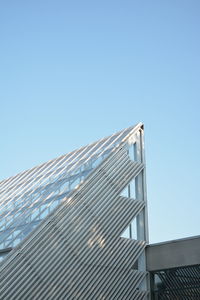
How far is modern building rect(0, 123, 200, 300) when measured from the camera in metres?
15.4

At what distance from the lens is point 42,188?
19.4m

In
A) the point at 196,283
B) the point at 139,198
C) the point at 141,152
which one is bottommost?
the point at 196,283

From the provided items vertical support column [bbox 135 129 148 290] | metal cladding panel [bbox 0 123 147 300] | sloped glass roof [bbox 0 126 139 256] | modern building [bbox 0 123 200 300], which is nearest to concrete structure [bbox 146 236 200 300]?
modern building [bbox 0 123 200 300]

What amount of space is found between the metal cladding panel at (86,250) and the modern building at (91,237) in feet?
0.10

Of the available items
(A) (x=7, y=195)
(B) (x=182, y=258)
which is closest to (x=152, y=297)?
(B) (x=182, y=258)

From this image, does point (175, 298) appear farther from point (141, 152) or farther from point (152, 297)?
point (141, 152)

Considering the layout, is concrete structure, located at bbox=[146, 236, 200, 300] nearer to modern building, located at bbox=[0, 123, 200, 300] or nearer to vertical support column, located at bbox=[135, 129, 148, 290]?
modern building, located at bbox=[0, 123, 200, 300]

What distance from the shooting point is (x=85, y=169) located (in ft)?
61.6

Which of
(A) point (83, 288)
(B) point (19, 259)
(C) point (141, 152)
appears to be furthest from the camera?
(C) point (141, 152)

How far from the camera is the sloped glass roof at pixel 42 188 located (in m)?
16.9

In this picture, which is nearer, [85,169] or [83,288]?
[83,288]

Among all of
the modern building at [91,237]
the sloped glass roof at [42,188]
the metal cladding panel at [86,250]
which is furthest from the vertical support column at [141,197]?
the sloped glass roof at [42,188]

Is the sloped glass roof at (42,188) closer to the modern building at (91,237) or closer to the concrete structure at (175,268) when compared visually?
the modern building at (91,237)

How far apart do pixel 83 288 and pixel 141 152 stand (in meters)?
6.64
